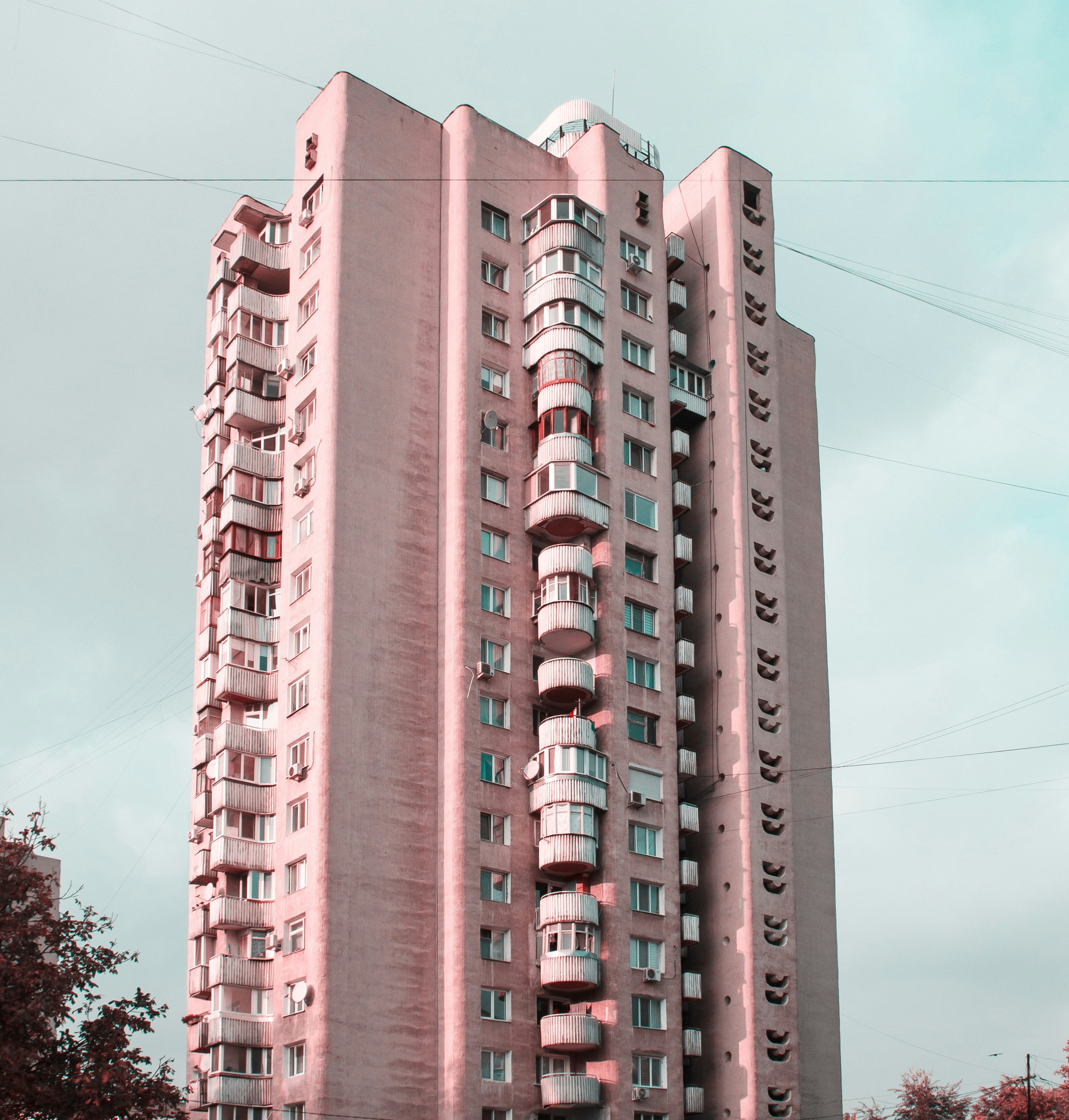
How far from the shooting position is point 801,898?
61.1m

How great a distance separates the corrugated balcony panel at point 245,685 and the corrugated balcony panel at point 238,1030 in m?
10.4

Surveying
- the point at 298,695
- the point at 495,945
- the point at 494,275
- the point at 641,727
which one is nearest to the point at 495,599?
the point at 641,727

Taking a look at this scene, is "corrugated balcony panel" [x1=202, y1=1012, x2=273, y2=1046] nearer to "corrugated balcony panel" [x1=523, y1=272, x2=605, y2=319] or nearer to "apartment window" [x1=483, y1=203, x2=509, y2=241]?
"corrugated balcony panel" [x1=523, y1=272, x2=605, y2=319]

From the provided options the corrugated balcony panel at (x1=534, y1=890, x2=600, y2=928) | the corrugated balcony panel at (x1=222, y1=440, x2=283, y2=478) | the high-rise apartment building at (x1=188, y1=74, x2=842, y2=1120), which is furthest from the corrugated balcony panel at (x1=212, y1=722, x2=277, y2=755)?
the corrugated balcony panel at (x1=534, y1=890, x2=600, y2=928)

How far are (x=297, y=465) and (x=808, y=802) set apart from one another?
77.9 ft

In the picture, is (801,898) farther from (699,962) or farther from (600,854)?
(600,854)

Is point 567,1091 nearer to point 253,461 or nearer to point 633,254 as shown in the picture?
point 253,461

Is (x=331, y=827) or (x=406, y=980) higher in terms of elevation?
(x=331, y=827)

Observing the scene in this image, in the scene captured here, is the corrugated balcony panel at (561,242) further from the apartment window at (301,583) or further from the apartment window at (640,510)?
the apartment window at (301,583)

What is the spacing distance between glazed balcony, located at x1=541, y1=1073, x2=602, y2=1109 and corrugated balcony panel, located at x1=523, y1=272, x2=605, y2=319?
26.8 meters

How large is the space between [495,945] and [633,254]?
89.7 ft

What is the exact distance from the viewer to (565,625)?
54500 mm

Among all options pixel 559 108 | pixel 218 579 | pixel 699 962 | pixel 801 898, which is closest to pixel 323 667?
pixel 218 579

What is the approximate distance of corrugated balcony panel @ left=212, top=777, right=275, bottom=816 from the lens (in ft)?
172
